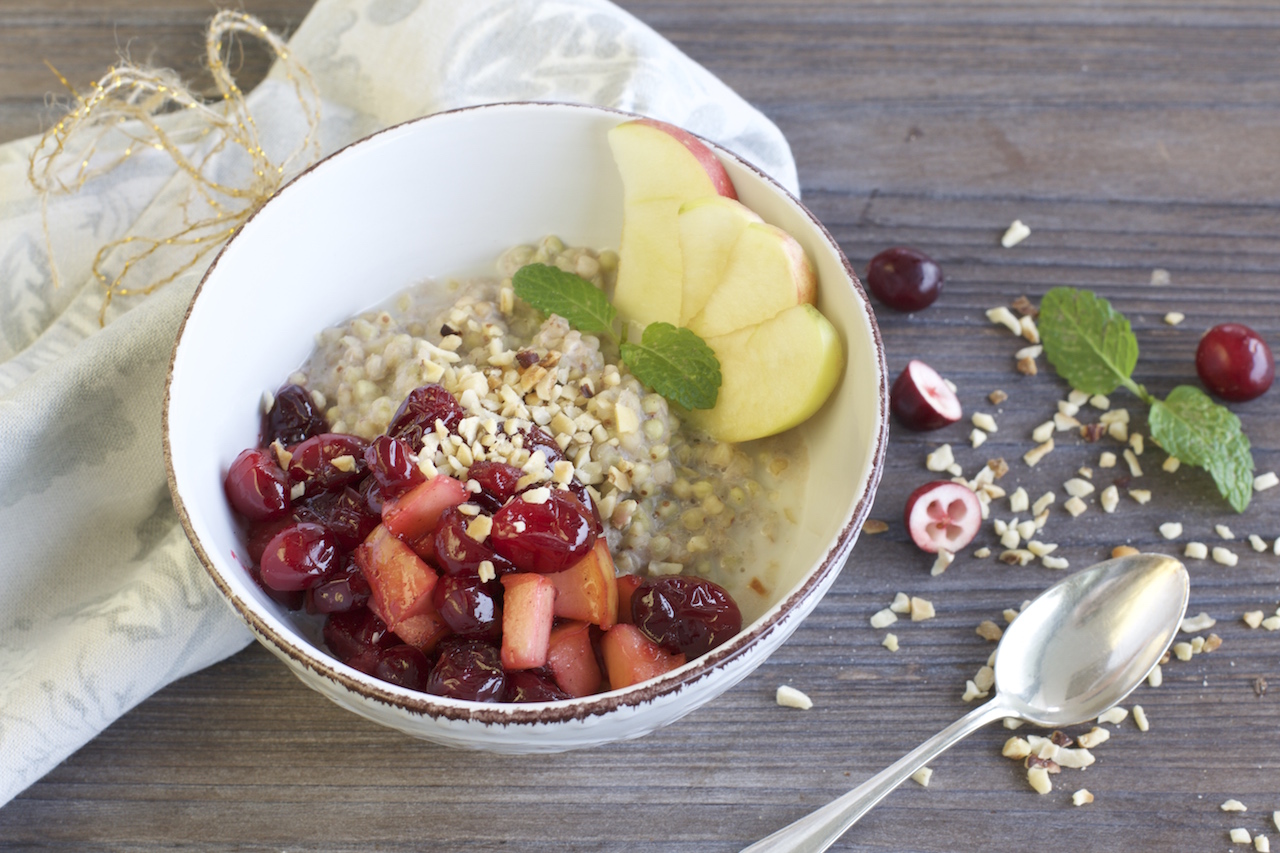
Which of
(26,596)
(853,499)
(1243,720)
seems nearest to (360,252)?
(26,596)

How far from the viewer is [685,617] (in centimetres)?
121

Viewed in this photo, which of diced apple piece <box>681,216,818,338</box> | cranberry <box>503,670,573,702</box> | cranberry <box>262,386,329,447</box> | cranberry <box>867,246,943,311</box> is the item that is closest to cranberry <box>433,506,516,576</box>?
cranberry <box>503,670,573,702</box>

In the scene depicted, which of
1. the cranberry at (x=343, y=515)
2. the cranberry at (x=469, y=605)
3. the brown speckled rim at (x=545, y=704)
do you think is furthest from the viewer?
the cranberry at (x=343, y=515)

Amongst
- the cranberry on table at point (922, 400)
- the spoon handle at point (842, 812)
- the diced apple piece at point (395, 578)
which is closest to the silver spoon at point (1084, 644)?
the spoon handle at point (842, 812)

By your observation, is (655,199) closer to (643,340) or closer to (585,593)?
(643,340)

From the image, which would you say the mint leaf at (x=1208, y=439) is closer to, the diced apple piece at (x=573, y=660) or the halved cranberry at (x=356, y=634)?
the diced apple piece at (x=573, y=660)

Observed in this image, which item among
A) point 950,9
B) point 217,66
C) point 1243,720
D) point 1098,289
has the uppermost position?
point 217,66

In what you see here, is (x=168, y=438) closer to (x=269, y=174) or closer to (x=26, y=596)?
(x=26, y=596)

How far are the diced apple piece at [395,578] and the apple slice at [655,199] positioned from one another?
541mm

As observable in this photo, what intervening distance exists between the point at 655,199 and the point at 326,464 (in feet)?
1.89

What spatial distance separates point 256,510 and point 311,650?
27cm

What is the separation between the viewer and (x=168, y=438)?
47.0 inches

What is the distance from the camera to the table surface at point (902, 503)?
4.44ft

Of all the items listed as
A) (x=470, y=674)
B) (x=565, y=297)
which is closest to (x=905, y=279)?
(x=565, y=297)
